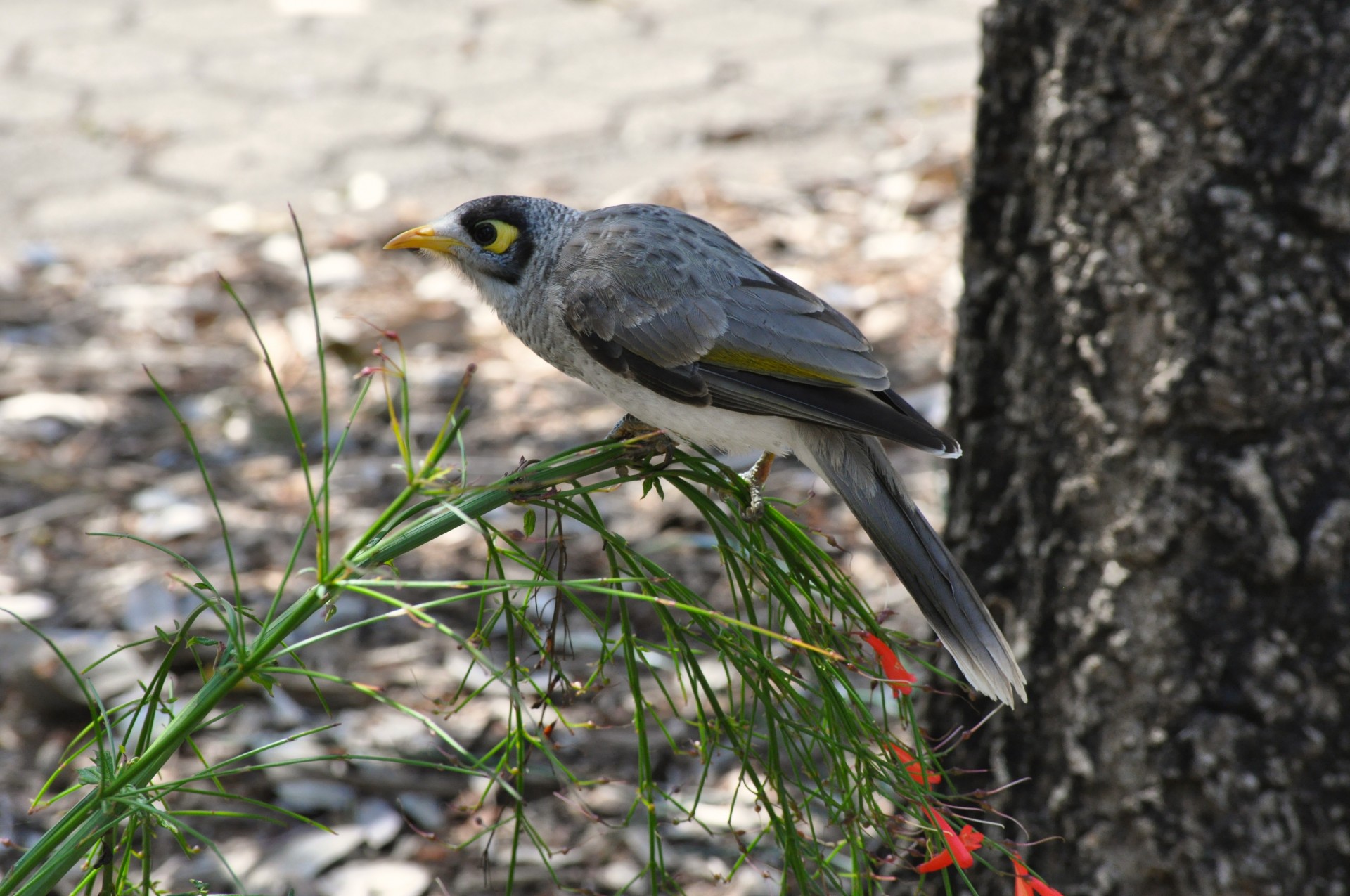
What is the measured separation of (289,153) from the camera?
8.05 m

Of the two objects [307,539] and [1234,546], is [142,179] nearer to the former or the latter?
[307,539]

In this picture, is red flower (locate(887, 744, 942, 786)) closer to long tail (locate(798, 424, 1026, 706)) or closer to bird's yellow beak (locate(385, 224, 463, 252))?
long tail (locate(798, 424, 1026, 706))

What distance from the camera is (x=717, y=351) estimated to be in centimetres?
296

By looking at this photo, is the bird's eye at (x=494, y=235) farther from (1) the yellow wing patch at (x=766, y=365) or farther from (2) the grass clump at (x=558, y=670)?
(2) the grass clump at (x=558, y=670)

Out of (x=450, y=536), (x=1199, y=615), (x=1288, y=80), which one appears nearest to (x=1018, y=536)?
(x=1199, y=615)

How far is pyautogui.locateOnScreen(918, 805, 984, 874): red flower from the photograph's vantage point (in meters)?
1.80

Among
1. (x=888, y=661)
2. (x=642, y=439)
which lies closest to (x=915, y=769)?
(x=888, y=661)

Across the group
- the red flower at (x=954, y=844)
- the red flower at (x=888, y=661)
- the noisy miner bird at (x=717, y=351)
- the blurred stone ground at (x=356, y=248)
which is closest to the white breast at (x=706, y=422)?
the noisy miner bird at (x=717, y=351)

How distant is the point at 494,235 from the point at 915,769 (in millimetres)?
1689

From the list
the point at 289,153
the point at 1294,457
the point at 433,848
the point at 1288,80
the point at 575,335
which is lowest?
the point at 433,848

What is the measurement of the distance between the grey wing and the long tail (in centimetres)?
15

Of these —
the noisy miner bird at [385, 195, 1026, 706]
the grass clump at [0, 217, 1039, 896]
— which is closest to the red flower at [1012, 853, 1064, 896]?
the grass clump at [0, 217, 1039, 896]

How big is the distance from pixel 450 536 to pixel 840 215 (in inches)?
128

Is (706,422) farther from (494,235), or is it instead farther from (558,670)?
(558,670)
